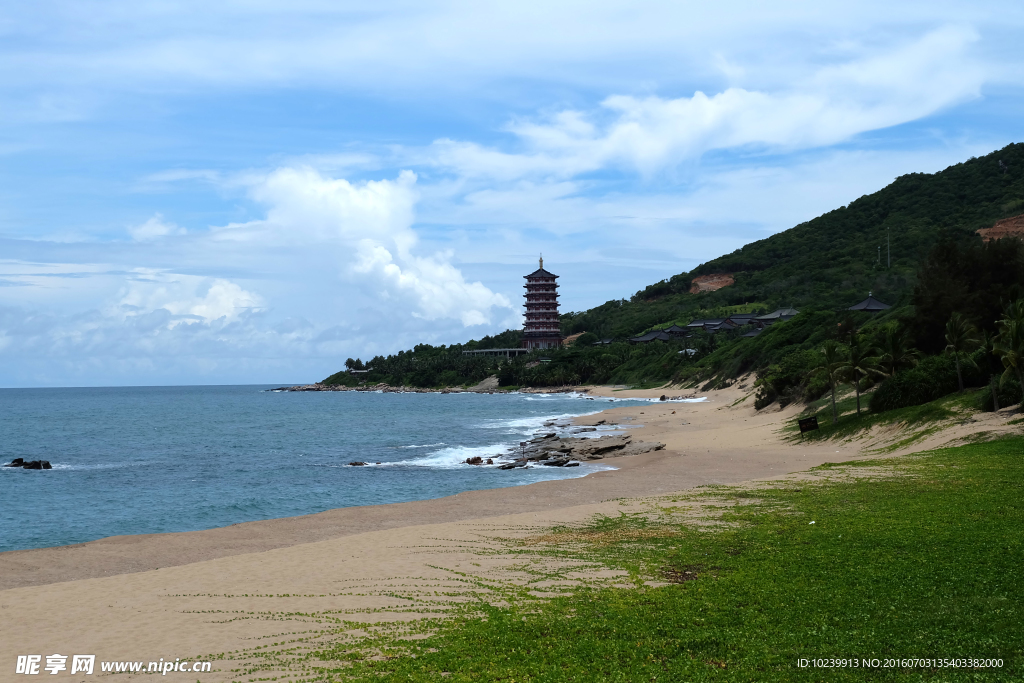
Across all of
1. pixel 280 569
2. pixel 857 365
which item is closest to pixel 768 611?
pixel 280 569

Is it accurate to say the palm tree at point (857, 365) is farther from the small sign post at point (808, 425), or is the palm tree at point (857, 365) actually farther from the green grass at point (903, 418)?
the small sign post at point (808, 425)

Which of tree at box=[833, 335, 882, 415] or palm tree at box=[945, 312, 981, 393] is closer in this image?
palm tree at box=[945, 312, 981, 393]

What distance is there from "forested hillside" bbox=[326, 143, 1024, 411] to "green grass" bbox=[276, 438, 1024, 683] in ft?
87.1

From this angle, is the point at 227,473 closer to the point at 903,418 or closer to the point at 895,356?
the point at 903,418

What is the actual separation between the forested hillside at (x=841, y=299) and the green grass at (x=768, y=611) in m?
26.5

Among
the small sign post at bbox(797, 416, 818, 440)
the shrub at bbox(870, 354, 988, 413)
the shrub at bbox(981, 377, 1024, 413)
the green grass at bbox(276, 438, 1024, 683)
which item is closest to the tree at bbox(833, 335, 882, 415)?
the shrub at bbox(870, 354, 988, 413)

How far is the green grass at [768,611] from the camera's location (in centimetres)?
1083

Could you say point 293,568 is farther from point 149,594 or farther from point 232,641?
point 232,641

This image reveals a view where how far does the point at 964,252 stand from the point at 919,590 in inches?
1899

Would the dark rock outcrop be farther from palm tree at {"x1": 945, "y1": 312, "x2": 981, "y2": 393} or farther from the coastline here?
palm tree at {"x1": 945, "y1": 312, "x2": 981, "y2": 393}

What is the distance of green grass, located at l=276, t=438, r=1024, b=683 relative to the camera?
35.5 feet

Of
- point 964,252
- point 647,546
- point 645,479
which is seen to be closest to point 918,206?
point 964,252

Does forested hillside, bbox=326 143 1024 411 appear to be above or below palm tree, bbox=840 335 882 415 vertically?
above

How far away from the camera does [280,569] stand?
19859 mm
